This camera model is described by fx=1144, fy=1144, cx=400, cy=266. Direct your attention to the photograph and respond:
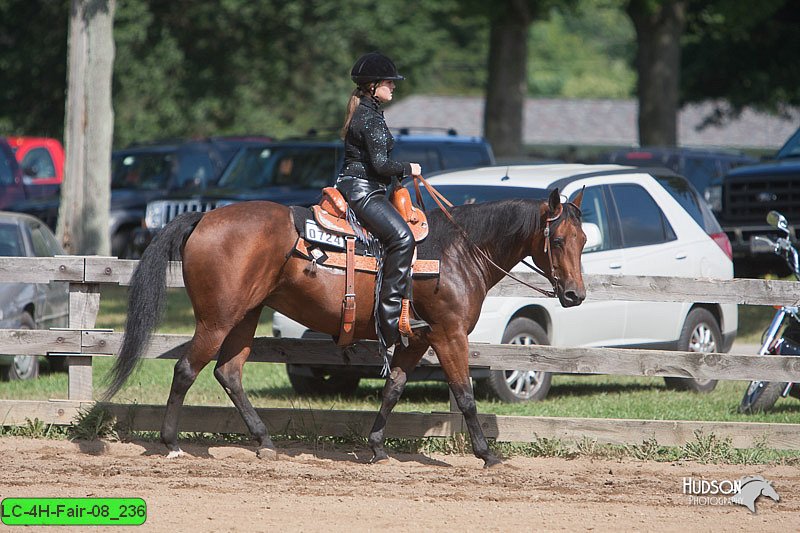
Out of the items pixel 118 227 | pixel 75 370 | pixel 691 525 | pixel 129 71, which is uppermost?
pixel 129 71

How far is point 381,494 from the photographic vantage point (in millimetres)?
7293

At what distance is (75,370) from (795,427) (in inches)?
220

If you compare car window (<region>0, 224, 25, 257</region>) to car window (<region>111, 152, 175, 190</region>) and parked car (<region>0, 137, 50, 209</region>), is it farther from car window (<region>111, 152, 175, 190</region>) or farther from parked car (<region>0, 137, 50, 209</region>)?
parked car (<region>0, 137, 50, 209</region>)

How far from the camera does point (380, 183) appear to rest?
26.7 feet

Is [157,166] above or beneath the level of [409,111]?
beneath

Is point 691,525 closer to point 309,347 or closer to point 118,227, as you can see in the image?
point 309,347

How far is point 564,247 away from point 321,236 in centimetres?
171

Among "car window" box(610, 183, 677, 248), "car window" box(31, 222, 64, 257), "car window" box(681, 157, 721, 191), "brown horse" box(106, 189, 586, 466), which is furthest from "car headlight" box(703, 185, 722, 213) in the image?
"brown horse" box(106, 189, 586, 466)

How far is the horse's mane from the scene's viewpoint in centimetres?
825

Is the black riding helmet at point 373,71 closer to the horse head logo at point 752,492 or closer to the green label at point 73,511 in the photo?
the green label at point 73,511

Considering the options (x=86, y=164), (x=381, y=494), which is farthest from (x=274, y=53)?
(x=381, y=494)

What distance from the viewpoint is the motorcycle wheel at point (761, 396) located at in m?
9.96

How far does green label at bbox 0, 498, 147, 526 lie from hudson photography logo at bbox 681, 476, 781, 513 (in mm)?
3424

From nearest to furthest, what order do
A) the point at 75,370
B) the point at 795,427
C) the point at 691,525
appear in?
the point at 691,525 → the point at 795,427 → the point at 75,370
